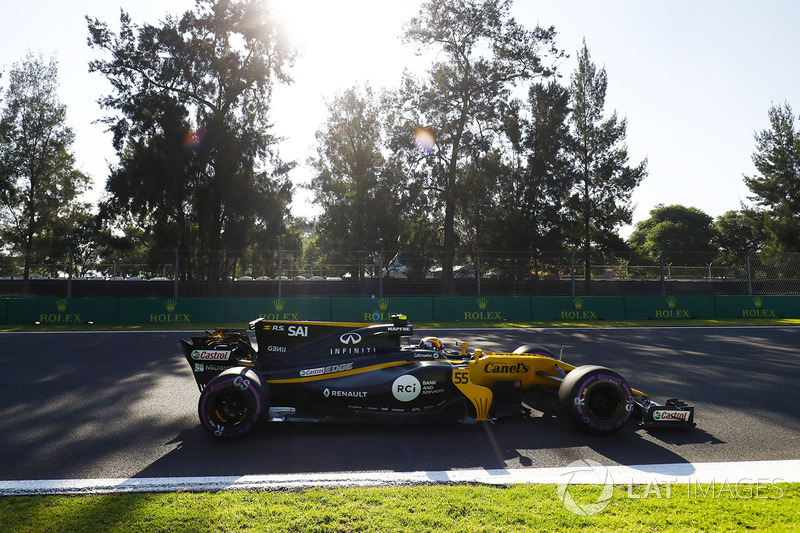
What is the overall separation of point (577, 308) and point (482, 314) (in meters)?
3.66

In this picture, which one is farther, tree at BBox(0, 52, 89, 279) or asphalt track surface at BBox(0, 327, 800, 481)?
tree at BBox(0, 52, 89, 279)

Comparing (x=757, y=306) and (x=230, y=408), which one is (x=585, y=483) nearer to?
(x=230, y=408)

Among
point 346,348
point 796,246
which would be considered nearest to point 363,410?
point 346,348

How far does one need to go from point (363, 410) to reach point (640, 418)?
3.10m

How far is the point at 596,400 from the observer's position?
205 inches

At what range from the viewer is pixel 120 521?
3.13 metres

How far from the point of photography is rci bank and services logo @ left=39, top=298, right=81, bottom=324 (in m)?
16.1

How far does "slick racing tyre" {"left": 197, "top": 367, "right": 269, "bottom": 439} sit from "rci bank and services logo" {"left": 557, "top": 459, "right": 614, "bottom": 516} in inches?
116

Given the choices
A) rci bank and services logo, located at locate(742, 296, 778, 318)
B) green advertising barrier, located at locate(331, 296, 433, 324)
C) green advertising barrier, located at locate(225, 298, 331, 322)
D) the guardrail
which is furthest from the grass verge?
rci bank and services logo, located at locate(742, 296, 778, 318)

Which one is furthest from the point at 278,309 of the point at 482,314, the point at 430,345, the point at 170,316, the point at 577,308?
the point at 430,345

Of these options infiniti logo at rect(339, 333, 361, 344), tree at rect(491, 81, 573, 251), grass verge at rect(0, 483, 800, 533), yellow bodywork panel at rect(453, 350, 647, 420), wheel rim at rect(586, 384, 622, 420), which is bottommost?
grass verge at rect(0, 483, 800, 533)

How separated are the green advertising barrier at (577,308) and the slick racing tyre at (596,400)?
13154 millimetres

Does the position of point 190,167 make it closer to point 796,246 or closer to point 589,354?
point 589,354

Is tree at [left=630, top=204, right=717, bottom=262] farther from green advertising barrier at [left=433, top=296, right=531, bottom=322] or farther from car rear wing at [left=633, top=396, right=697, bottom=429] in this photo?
car rear wing at [left=633, top=396, right=697, bottom=429]
